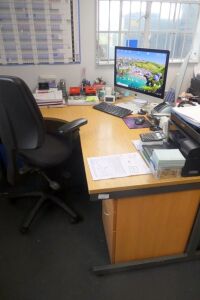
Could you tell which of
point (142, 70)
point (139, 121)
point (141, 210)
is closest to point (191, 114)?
point (139, 121)

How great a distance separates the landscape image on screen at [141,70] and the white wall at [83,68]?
0.35 m

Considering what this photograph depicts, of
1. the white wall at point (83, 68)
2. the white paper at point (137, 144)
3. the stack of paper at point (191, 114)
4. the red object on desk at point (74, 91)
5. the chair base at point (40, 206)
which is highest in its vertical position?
the white wall at point (83, 68)

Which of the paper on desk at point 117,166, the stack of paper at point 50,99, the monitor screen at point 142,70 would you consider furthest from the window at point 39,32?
the paper on desk at point 117,166

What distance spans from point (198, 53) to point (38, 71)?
1711mm

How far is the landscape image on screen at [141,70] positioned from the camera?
5.60ft

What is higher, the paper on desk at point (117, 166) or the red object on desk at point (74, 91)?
the red object on desk at point (74, 91)

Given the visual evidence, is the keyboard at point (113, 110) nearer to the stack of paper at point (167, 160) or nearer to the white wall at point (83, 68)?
the white wall at point (83, 68)

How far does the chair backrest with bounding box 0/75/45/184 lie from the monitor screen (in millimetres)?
985

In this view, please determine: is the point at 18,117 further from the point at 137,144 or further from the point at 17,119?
the point at 137,144

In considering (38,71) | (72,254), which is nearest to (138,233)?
(72,254)

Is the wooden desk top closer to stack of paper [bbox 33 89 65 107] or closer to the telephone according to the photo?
stack of paper [bbox 33 89 65 107]

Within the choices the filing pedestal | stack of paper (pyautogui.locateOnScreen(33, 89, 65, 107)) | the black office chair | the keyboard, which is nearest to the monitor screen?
the keyboard

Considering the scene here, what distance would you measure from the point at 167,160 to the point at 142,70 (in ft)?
3.59

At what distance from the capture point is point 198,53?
2348mm
